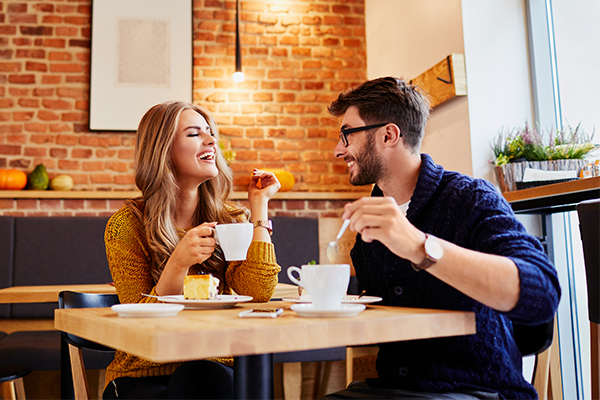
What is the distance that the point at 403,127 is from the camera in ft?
4.91

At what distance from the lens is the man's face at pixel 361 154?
58.2 inches

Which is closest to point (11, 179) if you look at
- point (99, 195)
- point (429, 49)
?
point (99, 195)

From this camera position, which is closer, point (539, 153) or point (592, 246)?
point (592, 246)

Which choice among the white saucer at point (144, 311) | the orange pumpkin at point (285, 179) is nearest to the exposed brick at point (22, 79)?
the orange pumpkin at point (285, 179)

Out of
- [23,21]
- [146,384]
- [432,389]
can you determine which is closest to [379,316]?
[432,389]

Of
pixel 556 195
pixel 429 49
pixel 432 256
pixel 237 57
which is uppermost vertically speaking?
pixel 237 57

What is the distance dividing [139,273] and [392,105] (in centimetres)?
85

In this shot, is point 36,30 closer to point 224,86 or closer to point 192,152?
point 224,86

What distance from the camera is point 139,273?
1.46m

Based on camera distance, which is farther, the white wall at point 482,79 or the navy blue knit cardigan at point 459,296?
the white wall at point 482,79

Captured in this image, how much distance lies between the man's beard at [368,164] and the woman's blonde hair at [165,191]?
526mm

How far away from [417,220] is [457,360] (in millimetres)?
331

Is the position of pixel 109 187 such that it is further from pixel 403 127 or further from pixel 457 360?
pixel 457 360

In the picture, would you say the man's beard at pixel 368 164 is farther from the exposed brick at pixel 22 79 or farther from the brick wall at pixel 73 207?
the exposed brick at pixel 22 79
